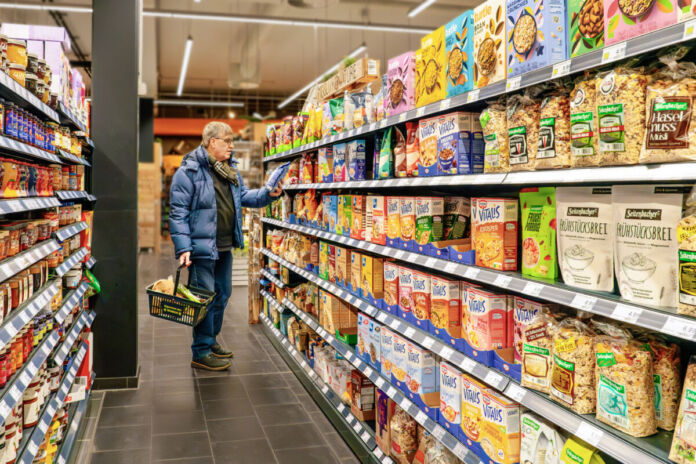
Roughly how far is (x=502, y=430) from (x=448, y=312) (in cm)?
60

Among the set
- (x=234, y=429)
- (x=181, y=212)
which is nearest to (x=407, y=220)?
(x=234, y=429)

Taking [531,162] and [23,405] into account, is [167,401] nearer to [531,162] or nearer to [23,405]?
[23,405]

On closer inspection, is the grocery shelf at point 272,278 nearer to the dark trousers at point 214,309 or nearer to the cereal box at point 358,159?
the dark trousers at point 214,309

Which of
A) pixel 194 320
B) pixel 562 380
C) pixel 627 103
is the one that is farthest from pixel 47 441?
pixel 627 103

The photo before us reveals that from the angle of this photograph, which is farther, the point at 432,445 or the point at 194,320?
the point at 194,320

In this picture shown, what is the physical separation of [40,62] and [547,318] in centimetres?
244

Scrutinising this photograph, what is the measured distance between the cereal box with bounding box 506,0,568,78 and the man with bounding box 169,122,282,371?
3.09m

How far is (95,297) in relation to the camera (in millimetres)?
4422

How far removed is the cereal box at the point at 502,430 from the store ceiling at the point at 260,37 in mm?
7106

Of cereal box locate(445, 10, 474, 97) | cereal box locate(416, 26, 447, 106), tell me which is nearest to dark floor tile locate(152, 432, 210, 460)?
cereal box locate(416, 26, 447, 106)

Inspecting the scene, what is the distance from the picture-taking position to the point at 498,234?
218cm

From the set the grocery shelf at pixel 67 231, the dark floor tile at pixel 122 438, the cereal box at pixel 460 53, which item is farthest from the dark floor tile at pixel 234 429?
the cereal box at pixel 460 53

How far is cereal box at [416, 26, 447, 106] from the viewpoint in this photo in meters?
2.48

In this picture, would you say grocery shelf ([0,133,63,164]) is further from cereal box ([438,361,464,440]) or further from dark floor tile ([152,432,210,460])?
cereal box ([438,361,464,440])
